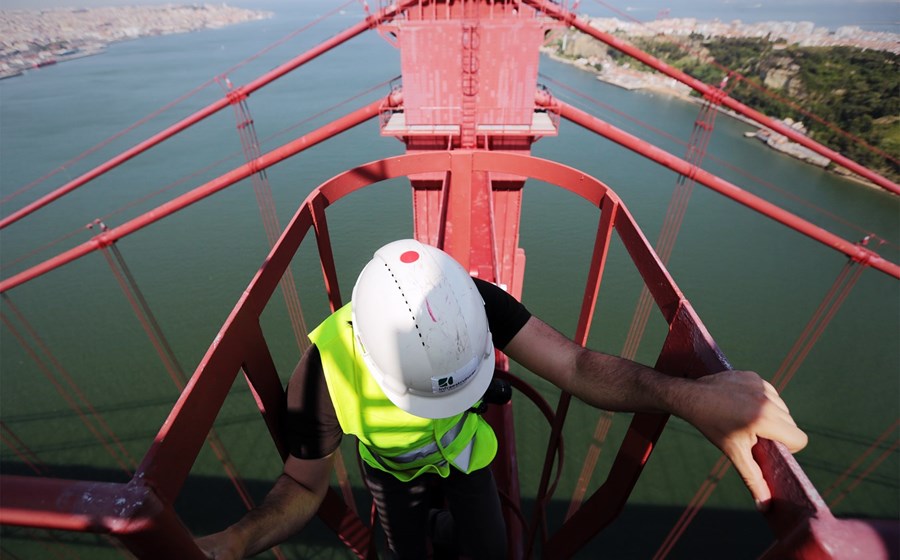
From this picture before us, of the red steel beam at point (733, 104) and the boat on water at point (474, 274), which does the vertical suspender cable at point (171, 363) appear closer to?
the boat on water at point (474, 274)

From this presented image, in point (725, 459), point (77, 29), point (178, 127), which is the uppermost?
point (178, 127)

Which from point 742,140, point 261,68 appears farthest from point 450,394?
point 261,68

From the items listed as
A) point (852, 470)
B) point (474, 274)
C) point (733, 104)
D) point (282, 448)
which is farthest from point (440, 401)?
point (852, 470)

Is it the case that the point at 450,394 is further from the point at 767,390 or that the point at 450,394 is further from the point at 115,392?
the point at 115,392

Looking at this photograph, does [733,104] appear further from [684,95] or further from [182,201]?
[684,95]

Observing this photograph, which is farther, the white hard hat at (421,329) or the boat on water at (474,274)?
the white hard hat at (421,329)

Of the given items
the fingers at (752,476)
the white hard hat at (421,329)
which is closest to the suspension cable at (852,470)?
the fingers at (752,476)

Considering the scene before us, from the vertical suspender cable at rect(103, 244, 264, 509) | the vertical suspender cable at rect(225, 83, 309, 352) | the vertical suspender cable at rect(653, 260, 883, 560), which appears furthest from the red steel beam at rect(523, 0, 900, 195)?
the vertical suspender cable at rect(103, 244, 264, 509)
